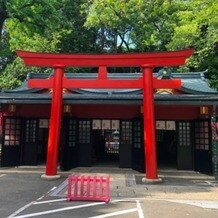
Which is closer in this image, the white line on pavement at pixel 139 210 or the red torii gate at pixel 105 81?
the white line on pavement at pixel 139 210

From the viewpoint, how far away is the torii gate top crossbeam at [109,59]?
1501cm

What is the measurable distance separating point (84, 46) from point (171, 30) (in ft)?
30.5

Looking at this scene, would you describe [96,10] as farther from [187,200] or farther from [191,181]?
[187,200]

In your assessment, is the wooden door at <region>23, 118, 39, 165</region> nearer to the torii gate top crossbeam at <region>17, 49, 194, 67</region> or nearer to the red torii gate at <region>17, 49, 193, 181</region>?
the red torii gate at <region>17, 49, 193, 181</region>

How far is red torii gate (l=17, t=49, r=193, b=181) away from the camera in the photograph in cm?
1473

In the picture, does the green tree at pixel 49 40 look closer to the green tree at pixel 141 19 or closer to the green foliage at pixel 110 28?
the green foliage at pixel 110 28

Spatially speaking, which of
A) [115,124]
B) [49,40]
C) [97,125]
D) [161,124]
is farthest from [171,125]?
[49,40]

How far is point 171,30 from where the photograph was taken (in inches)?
1187

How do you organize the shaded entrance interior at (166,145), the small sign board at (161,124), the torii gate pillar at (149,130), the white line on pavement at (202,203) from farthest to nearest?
the shaded entrance interior at (166,145), the small sign board at (161,124), the torii gate pillar at (149,130), the white line on pavement at (202,203)

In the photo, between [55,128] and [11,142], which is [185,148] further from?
[11,142]

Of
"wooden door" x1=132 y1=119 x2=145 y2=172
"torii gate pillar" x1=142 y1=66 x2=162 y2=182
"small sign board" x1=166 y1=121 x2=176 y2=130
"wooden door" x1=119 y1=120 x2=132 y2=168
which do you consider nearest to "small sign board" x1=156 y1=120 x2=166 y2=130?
"small sign board" x1=166 y1=121 x2=176 y2=130

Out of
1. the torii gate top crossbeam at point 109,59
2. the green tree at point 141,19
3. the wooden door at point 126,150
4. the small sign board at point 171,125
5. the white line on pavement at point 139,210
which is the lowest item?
the white line on pavement at point 139,210

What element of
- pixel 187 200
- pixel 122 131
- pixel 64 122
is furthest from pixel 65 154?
pixel 187 200

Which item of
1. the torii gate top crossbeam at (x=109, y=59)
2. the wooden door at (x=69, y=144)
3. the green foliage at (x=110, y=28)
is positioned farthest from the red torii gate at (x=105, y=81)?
the green foliage at (x=110, y=28)
